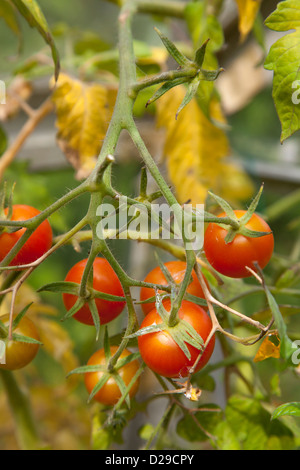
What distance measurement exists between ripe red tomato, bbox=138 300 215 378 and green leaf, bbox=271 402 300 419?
0.08 metres

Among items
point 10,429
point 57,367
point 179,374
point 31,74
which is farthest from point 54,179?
point 179,374

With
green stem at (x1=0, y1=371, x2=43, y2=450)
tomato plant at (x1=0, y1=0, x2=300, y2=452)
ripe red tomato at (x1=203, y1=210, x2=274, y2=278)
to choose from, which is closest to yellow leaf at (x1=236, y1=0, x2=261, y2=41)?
tomato plant at (x1=0, y1=0, x2=300, y2=452)

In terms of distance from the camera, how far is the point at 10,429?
0.93m

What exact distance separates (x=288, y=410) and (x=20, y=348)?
23 cm

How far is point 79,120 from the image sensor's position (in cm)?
70

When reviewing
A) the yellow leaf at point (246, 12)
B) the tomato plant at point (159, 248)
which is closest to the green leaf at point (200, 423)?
the tomato plant at point (159, 248)

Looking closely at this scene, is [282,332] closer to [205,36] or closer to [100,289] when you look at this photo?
[100,289]

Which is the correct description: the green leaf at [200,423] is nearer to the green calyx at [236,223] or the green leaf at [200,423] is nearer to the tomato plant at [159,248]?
the tomato plant at [159,248]

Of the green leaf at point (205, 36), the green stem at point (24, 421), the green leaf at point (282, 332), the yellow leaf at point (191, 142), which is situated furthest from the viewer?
the yellow leaf at point (191, 142)

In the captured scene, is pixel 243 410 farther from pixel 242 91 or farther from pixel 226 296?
pixel 242 91

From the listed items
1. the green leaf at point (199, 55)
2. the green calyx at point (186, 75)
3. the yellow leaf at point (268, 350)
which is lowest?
the yellow leaf at point (268, 350)

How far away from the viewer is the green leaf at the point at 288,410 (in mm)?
409

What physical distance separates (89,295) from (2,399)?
68cm

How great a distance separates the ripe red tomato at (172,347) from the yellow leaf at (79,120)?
339mm
